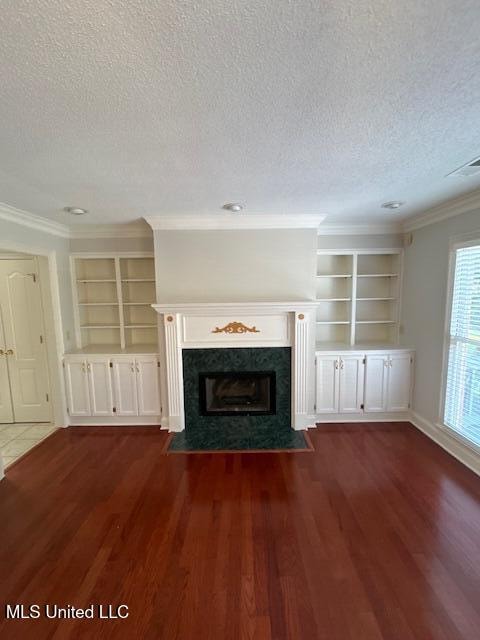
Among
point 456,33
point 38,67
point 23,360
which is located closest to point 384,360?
point 456,33

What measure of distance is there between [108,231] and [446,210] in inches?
159

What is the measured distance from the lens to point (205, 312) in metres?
3.37

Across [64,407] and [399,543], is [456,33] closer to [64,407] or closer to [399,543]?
[399,543]

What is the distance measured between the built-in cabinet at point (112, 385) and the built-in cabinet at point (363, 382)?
7.09 feet

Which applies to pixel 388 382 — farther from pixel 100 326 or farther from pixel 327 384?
pixel 100 326

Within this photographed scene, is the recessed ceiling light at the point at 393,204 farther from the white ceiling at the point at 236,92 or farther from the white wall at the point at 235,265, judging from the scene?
the white wall at the point at 235,265

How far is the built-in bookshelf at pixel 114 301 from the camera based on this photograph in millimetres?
3953

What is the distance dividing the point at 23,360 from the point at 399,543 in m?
4.46

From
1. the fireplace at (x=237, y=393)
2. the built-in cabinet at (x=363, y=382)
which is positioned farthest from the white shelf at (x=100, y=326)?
the built-in cabinet at (x=363, y=382)

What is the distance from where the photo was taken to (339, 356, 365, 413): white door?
3631 millimetres

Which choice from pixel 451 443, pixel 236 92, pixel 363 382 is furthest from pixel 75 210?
pixel 451 443

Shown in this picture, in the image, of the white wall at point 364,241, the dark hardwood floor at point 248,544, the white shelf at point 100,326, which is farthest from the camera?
the white shelf at point 100,326

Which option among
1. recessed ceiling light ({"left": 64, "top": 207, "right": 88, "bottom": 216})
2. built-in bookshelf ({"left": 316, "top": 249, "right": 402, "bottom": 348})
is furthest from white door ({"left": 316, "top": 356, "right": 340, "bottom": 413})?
recessed ceiling light ({"left": 64, "top": 207, "right": 88, "bottom": 216})

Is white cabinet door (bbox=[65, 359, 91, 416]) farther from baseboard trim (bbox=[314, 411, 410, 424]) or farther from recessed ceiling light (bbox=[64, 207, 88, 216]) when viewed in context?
baseboard trim (bbox=[314, 411, 410, 424])
